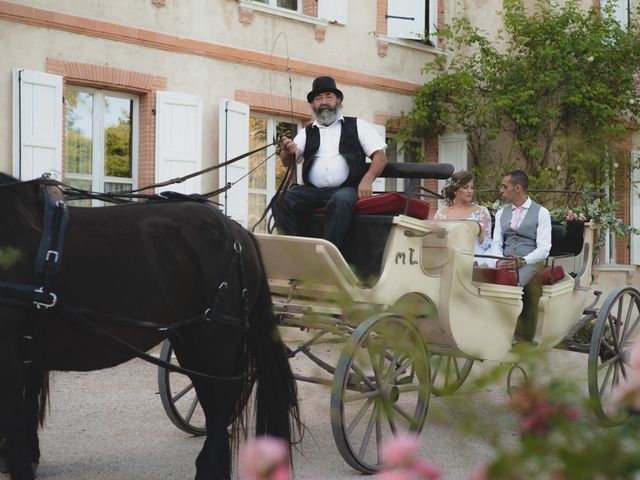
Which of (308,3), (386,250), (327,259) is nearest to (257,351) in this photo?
(327,259)

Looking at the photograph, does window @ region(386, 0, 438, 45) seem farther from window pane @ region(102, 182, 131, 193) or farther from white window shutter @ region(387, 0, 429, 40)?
window pane @ region(102, 182, 131, 193)

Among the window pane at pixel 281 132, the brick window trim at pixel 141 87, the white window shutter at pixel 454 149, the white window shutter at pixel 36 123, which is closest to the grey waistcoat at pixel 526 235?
the white window shutter at pixel 36 123

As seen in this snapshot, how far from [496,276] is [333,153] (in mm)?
1301

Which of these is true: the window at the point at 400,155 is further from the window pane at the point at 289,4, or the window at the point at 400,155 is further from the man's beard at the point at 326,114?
the man's beard at the point at 326,114

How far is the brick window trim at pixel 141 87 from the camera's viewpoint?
9.75 metres

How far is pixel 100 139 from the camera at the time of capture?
1014cm

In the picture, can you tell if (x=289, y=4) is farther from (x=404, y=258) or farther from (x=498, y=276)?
(x=404, y=258)

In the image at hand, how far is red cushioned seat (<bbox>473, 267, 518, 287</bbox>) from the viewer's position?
19.2 ft

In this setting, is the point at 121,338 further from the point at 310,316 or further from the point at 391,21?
the point at 391,21

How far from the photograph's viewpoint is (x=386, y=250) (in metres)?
5.18

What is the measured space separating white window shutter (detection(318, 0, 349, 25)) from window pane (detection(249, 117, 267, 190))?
1.66m

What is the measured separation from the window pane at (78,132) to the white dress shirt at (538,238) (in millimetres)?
5055

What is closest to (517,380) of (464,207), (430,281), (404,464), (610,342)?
(404,464)

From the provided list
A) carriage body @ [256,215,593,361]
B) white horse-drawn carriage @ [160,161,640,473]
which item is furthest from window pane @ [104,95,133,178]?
carriage body @ [256,215,593,361]
